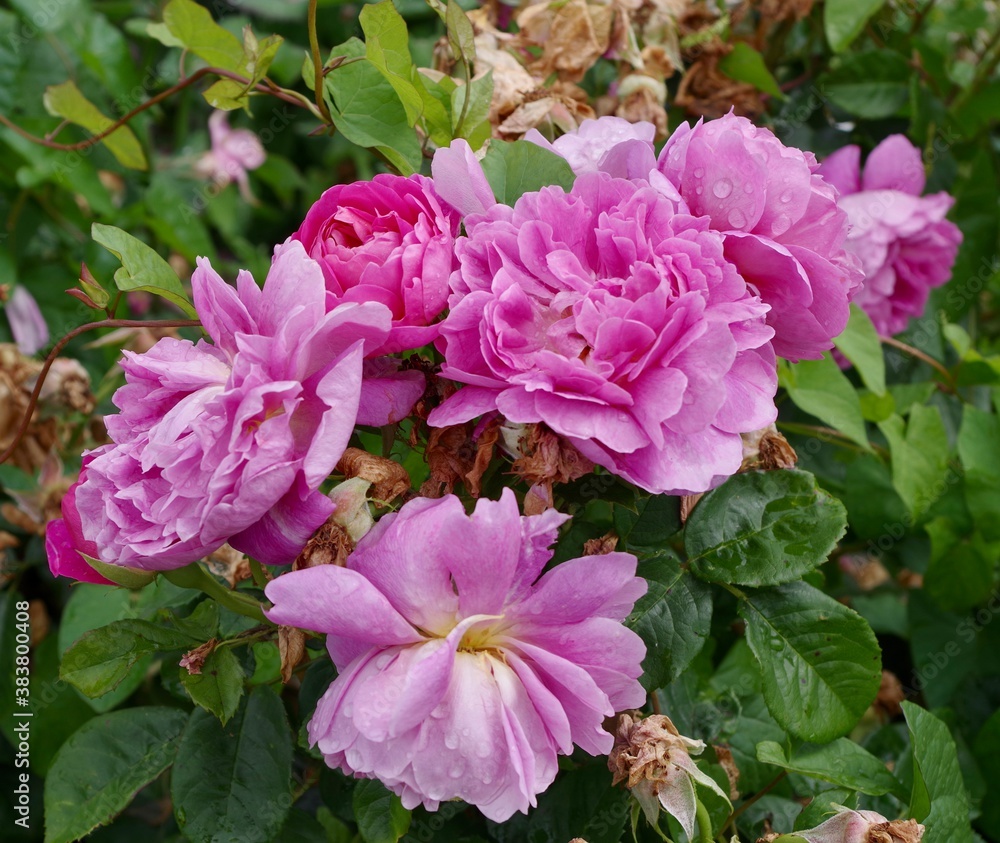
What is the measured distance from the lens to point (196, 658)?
57cm

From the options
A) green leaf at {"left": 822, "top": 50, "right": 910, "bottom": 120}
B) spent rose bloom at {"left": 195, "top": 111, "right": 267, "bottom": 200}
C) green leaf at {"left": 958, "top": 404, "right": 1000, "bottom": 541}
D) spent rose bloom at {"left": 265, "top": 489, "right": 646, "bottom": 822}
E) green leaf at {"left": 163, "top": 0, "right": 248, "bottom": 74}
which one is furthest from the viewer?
spent rose bloom at {"left": 195, "top": 111, "right": 267, "bottom": 200}

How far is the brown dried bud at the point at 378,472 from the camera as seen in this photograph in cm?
51

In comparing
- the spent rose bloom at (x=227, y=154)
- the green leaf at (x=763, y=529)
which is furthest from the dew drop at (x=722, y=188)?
the spent rose bloom at (x=227, y=154)

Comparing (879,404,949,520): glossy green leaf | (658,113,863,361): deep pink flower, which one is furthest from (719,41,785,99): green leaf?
(658,113,863,361): deep pink flower

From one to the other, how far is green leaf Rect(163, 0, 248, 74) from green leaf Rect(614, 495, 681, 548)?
0.54 m

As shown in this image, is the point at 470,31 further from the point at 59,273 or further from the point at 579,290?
the point at 59,273

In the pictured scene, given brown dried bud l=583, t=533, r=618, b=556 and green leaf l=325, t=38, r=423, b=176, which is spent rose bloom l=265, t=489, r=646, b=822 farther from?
green leaf l=325, t=38, r=423, b=176

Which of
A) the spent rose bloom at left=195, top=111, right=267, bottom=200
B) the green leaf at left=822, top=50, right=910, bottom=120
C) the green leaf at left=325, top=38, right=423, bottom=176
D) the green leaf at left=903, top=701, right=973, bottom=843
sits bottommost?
the spent rose bloom at left=195, top=111, right=267, bottom=200

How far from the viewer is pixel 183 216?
Result: 1.40 meters

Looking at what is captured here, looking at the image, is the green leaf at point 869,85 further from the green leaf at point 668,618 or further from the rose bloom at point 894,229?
the green leaf at point 668,618

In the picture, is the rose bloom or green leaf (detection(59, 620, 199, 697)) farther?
the rose bloom

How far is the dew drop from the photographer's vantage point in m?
0.53

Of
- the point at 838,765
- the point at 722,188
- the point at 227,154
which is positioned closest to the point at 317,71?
the point at 722,188

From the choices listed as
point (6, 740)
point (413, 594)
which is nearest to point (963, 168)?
point (413, 594)
